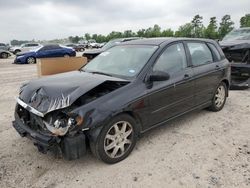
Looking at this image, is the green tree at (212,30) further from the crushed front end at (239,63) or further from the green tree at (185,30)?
the crushed front end at (239,63)

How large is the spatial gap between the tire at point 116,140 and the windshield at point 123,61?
2.53 feet

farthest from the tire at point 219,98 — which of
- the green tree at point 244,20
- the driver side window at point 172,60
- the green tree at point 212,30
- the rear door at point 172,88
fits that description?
the green tree at point 244,20

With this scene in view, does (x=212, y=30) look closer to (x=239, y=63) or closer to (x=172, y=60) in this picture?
(x=239, y=63)

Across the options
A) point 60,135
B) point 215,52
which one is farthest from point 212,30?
point 60,135

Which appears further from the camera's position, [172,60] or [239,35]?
[239,35]

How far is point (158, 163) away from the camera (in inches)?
134

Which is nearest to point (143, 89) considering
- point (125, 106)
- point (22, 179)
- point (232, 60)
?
point (125, 106)

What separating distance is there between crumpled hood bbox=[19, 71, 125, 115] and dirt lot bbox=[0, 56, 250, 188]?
0.80 metres

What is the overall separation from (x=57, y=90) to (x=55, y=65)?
579 centimetres

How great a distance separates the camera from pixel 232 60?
25.3 feet

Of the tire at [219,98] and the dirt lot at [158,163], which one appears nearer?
the dirt lot at [158,163]

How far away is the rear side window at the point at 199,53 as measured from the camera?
15.3ft

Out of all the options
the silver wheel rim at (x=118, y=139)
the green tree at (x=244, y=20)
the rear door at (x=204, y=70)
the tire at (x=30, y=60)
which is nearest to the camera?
the silver wheel rim at (x=118, y=139)

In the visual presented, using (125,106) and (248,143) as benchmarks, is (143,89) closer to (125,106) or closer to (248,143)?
(125,106)
